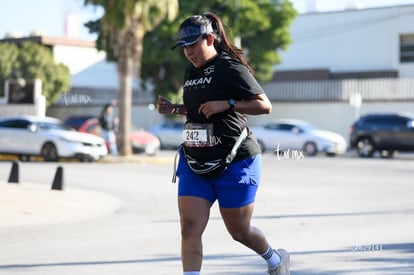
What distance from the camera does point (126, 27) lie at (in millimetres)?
26234

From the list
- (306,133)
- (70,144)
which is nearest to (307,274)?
(70,144)

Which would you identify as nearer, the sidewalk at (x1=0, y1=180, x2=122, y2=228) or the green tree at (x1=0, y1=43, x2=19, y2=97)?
the sidewalk at (x1=0, y1=180, x2=122, y2=228)

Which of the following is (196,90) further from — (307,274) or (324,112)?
(324,112)

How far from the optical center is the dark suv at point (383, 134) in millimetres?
31403

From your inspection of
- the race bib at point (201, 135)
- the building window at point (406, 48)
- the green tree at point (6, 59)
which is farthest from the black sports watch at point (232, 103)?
the building window at point (406, 48)

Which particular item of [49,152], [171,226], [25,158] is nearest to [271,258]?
[171,226]

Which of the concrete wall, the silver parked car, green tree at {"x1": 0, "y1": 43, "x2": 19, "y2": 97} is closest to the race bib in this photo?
the silver parked car

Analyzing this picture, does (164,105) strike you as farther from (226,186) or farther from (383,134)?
(383,134)

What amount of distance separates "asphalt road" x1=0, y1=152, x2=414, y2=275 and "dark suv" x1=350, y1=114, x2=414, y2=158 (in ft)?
36.7

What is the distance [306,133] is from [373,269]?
26.0 meters

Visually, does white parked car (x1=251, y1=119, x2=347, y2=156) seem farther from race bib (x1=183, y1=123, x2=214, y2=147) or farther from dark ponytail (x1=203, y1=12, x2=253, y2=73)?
race bib (x1=183, y1=123, x2=214, y2=147)

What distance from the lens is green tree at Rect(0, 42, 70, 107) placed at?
42.5 meters

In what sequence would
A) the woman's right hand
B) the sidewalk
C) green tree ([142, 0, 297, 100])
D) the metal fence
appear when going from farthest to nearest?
1. green tree ([142, 0, 297, 100])
2. the metal fence
3. the sidewalk
4. the woman's right hand

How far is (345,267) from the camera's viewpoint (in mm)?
7961
